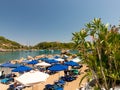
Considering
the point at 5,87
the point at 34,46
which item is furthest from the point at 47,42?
the point at 5,87

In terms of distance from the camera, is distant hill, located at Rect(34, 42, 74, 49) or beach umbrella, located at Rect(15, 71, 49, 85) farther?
distant hill, located at Rect(34, 42, 74, 49)

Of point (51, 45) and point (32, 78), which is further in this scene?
point (51, 45)

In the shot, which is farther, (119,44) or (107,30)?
(119,44)

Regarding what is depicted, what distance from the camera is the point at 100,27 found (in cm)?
802

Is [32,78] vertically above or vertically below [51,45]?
below

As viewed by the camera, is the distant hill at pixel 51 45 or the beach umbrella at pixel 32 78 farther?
the distant hill at pixel 51 45

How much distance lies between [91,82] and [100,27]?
4105mm

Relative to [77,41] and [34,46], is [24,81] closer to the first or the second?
[77,41]

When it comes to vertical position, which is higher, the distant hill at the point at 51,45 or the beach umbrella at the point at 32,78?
the distant hill at the point at 51,45

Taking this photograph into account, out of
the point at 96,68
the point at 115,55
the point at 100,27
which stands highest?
the point at 100,27

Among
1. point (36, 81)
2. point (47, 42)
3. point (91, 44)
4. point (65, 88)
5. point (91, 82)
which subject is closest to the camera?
point (91, 44)

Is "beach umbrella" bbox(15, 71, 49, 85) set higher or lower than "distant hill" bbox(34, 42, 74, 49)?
lower

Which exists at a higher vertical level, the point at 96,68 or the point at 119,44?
the point at 119,44

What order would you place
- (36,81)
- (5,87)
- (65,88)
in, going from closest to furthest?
1. (36,81)
2. (65,88)
3. (5,87)
